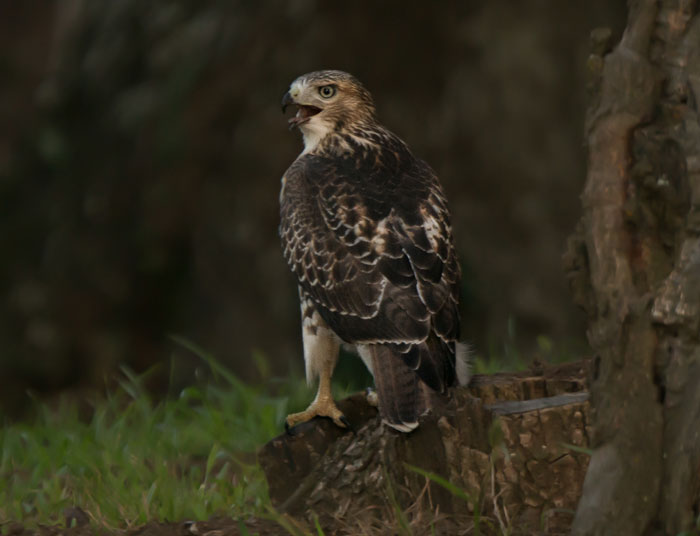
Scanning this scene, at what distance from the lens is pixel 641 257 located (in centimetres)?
318

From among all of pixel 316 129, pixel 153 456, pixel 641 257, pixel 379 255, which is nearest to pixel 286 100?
pixel 316 129

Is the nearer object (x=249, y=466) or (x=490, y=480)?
(x=490, y=480)

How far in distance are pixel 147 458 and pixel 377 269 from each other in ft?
5.21

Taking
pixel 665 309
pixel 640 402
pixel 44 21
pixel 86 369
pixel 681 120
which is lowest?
pixel 86 369

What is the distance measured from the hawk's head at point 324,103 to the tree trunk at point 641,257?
8.71ft

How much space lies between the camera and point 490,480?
3.82 metres

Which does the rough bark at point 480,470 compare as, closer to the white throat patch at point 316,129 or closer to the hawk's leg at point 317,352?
the hawk's leg at point 317,352

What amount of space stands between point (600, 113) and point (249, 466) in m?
2.59

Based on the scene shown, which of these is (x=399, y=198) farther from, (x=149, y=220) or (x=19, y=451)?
(x=149, y=220)

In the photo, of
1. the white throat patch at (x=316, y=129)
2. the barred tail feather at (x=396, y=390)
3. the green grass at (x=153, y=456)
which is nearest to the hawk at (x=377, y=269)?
the barred tail feather at (x=396, y=390)

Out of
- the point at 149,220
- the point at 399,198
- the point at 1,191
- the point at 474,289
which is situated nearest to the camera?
the point at 399,198

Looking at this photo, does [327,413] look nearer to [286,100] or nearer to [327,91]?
[286,100]

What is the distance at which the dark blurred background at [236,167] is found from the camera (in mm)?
7664

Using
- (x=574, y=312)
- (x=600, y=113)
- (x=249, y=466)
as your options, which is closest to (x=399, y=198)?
(x=249, y=466)
